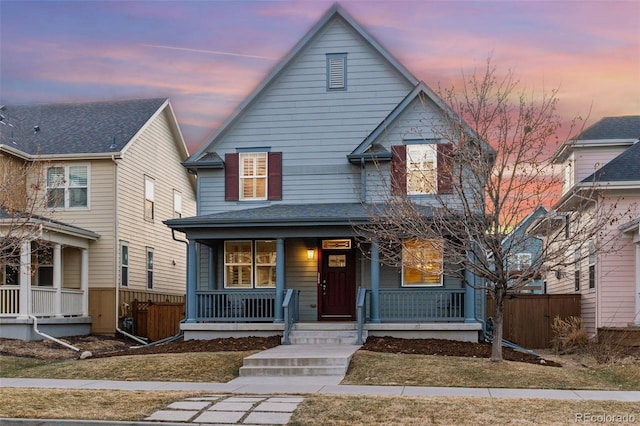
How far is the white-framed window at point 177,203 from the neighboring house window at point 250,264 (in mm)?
8917

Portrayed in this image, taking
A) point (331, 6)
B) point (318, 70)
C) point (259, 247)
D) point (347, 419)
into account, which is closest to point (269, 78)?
point (318, 70)

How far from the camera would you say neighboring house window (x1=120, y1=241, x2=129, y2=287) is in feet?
81.9

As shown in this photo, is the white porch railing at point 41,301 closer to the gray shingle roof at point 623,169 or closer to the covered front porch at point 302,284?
the covered front porch at point 302,284

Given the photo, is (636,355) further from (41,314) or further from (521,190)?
(41,314)

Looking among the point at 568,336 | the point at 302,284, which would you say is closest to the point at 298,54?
the point at 302,284

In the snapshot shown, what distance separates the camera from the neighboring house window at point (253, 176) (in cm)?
2183

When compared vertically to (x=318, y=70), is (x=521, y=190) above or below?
below

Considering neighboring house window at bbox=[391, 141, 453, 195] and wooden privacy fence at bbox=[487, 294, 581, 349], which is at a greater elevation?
neighboring house window at bbox=[391, 141, 453, 195]

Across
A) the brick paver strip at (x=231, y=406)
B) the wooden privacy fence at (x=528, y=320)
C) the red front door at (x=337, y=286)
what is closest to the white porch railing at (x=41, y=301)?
the red front door at (x=337, y=286)

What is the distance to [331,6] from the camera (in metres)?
21.7

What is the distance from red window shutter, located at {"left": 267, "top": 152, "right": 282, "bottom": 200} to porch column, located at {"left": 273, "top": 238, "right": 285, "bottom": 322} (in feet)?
7.98

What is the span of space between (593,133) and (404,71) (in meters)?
7.36

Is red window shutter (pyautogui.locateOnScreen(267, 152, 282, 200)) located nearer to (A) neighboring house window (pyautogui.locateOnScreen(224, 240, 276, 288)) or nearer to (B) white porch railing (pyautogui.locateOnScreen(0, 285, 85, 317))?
(A) neighboring house window (pyautogui.locateOnScreen(224, 240, 276, 288))

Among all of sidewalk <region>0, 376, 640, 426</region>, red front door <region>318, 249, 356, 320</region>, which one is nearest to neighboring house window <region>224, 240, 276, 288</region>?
red front door <region>318, 249, 356, 320</region>
